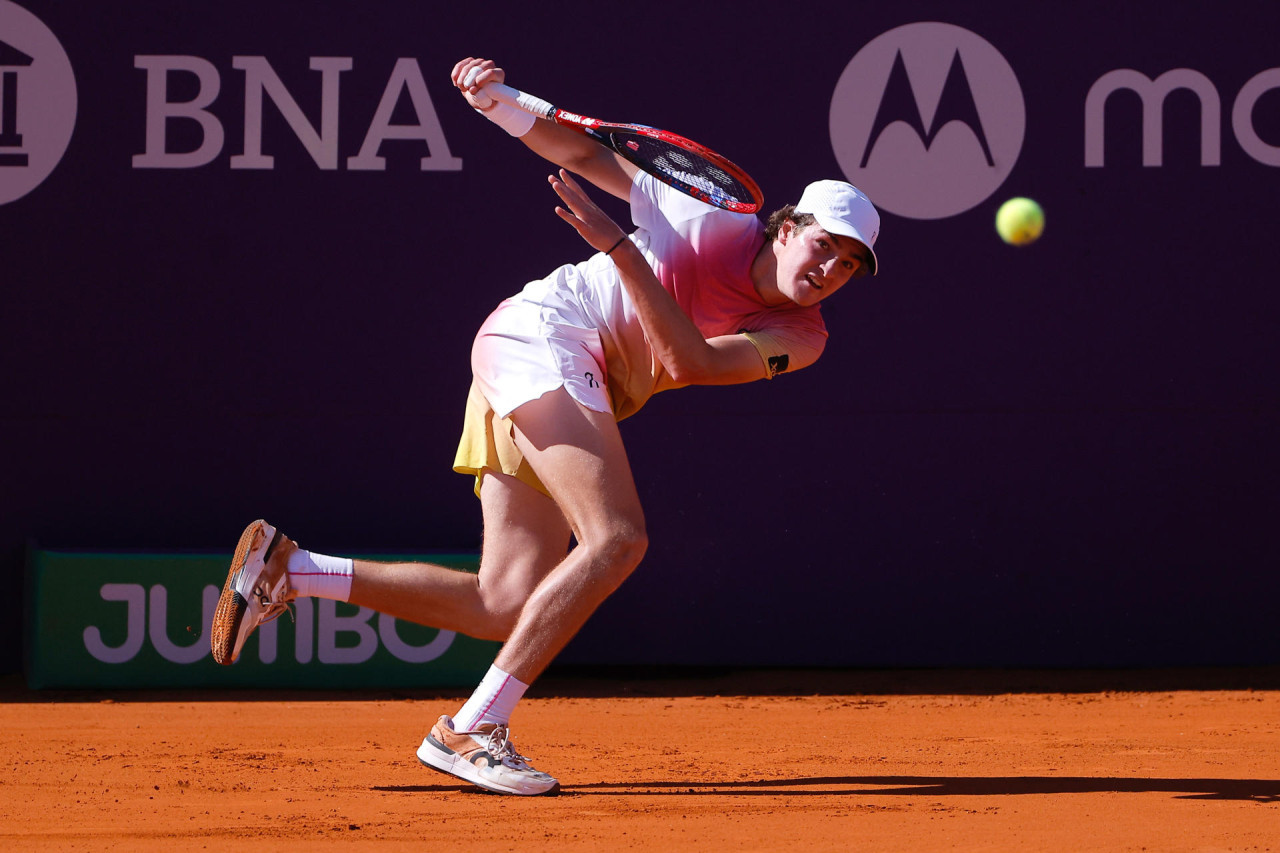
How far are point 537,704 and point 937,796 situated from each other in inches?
71.9

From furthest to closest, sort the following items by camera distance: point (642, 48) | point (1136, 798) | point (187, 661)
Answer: point (642, 48)
point (187, 661)
point (1136, 798)

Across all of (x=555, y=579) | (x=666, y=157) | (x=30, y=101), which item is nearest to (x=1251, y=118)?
(x=666, y=157)

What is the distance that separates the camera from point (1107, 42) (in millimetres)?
4969

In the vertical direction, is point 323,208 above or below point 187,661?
above

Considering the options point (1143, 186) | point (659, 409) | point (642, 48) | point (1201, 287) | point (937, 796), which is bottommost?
point (937, 796)

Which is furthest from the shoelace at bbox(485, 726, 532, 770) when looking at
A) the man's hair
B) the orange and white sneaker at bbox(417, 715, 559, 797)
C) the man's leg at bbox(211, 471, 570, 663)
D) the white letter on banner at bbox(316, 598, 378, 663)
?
the white letter on banner at bbox(316, 598, 378, 663)

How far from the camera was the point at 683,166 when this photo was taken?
3338 millimetres

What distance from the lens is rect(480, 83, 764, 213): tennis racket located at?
3.16 metres

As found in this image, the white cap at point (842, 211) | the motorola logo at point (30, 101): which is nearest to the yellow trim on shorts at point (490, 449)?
the white cap at point (842, 211)

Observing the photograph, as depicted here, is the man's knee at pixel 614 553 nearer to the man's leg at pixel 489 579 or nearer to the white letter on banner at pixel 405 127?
the man's leg at pixel 489 579

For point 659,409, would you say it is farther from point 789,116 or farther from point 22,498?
point 22,498

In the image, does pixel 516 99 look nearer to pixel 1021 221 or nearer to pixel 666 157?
pixel 666 157

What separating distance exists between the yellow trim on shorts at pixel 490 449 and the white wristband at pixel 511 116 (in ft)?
2.02

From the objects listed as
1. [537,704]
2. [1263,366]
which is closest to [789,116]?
[1263,366]
